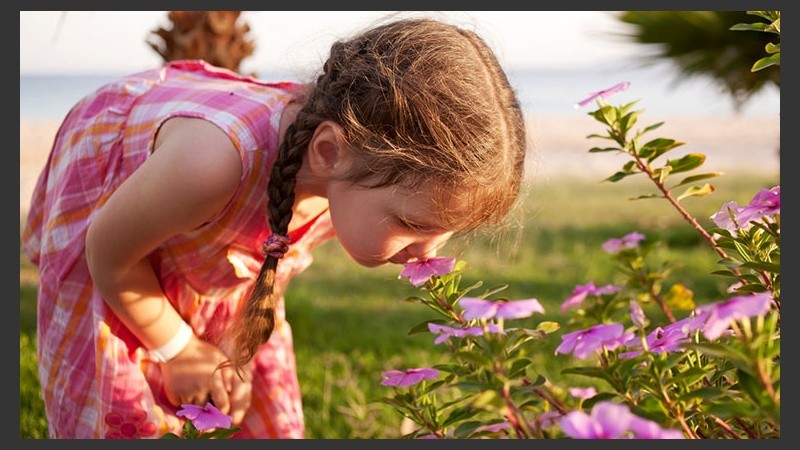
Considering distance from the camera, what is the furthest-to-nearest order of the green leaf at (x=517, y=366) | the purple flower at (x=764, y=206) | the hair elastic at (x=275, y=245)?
the hair elastic at (x=275, y=245)
the purple flower at (x=764, y=206)
the green leaf at (x=517, y=366)

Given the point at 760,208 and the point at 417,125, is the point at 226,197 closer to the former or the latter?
the point at 417,125

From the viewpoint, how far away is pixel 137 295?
1578mm

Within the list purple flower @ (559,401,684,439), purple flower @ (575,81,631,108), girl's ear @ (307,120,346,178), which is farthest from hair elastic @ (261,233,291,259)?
purple flower @ (559,401,684,439)

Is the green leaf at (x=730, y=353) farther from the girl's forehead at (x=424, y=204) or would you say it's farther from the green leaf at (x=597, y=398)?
the girl's forehead at (x=424, y=204)

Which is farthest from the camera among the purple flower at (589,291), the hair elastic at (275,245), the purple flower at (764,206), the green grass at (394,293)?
the green grass at (394,293)

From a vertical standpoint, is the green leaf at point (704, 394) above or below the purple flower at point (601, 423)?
below

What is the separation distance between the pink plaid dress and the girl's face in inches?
6.4

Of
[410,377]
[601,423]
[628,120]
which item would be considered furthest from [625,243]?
[601,423]

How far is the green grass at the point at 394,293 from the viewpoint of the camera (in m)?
2.24

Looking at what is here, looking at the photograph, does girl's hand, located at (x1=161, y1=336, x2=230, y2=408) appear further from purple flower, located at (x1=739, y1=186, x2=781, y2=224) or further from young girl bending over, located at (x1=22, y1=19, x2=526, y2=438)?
purple flower, located at (x1=739, y1=186, x2=781, y2=224)

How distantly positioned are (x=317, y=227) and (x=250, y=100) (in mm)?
313

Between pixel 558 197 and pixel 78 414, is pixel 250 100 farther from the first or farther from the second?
pixel 558 197

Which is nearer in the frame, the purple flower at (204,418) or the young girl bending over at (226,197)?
the purple flower at (204,418)

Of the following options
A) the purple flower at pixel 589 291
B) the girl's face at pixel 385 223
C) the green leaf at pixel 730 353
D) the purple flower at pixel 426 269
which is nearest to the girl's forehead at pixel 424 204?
the girl's face at pixel 385 223
